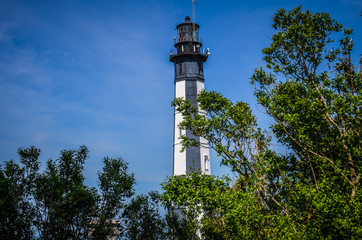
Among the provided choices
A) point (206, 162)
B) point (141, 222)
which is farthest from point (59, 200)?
point (206, 162)

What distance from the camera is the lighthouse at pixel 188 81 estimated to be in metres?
35.7

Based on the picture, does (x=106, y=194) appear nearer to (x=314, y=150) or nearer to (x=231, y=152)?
(x=231, y=152)

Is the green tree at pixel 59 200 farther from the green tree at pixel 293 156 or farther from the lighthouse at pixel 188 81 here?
the lighthouse at pixel 188 81

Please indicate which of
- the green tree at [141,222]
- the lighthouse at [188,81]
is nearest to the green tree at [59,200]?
the green tree at [141,222]

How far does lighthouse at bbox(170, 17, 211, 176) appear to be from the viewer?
35.7m

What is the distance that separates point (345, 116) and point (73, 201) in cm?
1474

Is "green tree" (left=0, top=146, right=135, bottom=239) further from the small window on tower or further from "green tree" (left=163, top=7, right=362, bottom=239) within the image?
the small window on tower

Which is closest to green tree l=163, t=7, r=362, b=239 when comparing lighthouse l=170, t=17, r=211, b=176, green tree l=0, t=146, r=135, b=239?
green tree l=0, t=146, r=135, b=239

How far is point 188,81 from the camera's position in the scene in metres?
39.2

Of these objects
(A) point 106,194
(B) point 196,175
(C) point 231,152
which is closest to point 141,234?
(A) point 106,194

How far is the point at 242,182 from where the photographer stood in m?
19.3

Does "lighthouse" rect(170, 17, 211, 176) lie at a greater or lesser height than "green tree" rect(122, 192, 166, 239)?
greater

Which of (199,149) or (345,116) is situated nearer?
(345,116)

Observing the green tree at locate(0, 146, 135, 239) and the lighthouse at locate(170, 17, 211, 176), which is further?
the lighthouse at locate(170, 17, 211, 176)
